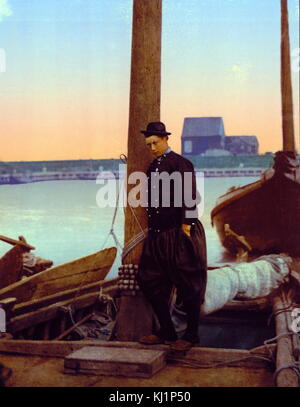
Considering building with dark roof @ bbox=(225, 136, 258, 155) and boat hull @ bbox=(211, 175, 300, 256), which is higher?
building with dark roof @ bbox=(225, 136, 258, 155)

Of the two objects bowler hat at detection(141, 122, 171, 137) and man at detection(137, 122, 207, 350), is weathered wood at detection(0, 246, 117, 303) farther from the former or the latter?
bowler hat at detection(141, 122, 171, 137)

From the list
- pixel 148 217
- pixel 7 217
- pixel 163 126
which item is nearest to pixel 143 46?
pixel 163 126

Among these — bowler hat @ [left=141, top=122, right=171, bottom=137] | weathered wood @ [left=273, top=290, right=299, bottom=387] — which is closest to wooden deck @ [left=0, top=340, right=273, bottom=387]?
weathered wood @ [left=273, top=290, right=299, bottom=387]

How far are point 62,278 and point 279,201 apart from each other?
20.1 ft

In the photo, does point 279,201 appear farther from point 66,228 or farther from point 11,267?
point 66,228

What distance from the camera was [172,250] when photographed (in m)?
5.06

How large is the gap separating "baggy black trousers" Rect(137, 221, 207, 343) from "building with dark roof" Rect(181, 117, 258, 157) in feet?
150

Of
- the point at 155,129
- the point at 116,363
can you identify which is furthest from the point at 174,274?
the point at 155,129

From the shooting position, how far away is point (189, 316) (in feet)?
16.7

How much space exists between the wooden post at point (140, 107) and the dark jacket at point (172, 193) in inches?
11.7

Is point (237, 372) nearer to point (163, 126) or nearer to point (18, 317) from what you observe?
point (163, 126)

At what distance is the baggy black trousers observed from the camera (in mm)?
5051
